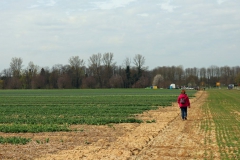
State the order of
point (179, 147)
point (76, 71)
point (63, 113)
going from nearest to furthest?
point (179, 147)
point (63, 113)
point (76, 71)

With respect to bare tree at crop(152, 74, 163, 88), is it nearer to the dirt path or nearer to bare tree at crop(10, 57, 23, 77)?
bare tree at crop(10, 57, 23, 77)

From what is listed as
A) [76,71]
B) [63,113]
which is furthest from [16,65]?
[63,113]

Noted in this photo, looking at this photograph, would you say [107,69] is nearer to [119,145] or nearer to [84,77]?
[84,77]

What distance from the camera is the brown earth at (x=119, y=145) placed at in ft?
34.9

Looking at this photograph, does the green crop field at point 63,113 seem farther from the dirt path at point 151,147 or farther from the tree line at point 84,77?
the tree line at point 84,77

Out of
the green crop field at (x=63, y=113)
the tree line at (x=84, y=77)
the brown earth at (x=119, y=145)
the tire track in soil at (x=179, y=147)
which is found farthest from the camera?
the tree line at (x=84, y=77)

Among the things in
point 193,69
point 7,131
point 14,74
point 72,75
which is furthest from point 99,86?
point 7,131

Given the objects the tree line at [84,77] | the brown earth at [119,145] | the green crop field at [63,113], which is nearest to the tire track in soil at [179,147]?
the brown earth at [119,145]

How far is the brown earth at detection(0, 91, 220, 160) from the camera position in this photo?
10.6 meters

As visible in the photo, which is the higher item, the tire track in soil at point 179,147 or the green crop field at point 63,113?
the green crop field at point 63,113

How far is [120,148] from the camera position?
11.8 meters

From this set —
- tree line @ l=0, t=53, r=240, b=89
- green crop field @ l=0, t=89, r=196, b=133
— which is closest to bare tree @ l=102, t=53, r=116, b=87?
tree line @ l=0, t=53, r=240, b=89

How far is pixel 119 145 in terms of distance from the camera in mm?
12430

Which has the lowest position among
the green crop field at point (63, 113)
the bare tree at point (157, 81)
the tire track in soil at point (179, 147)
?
the tire track in soil at point (179, 147)
